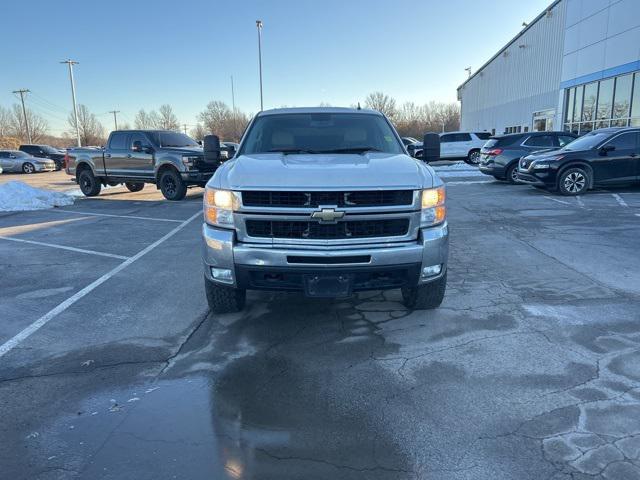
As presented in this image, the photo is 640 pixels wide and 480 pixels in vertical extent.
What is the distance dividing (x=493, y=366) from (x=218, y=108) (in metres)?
95.2

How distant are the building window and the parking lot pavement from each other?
17.1m

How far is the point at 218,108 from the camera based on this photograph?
92438 mm

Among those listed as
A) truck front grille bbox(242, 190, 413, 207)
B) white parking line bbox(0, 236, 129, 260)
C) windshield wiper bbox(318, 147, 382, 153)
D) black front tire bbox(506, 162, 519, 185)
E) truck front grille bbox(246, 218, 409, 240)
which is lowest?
white parking line bbox(0, 236, 129, 260)

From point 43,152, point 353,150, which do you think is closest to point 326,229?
point 353,150

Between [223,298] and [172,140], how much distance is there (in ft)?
38.0

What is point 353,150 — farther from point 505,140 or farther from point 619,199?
point 505,140

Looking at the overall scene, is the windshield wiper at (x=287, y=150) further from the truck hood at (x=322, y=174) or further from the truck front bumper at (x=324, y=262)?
the truck front bumper at (x=324, y=262)

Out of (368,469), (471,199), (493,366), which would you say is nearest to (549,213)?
(471,199)

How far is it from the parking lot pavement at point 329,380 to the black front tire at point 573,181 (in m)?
7.09

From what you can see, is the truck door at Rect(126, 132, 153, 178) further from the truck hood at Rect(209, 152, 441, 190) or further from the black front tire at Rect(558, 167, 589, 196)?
the black front tire at Rect(558, 167, 589, 196)

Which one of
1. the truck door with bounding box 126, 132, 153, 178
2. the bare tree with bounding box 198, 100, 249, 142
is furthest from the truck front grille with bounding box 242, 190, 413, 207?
the bare tree with bounding box 198, 100, 249, 142

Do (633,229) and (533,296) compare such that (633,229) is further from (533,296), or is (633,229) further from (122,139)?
(122,139)

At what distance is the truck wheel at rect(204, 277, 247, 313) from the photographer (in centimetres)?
450

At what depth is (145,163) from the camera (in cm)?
1445
